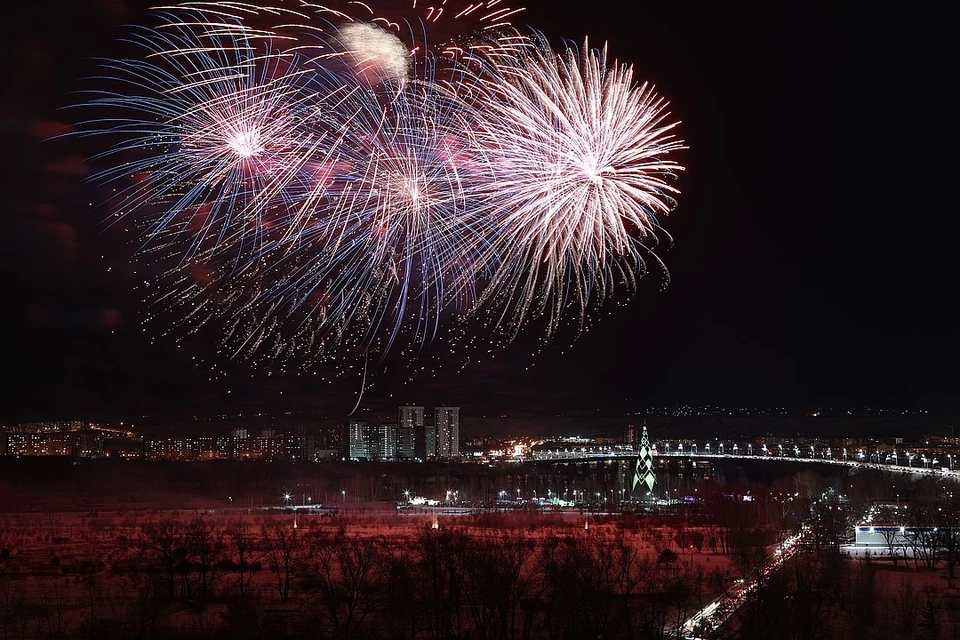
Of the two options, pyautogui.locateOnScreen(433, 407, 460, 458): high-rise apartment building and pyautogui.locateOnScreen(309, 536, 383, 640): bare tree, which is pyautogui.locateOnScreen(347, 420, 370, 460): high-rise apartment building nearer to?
pyautogui.locateOnScreen(433, 407, 460, 458): high-rise apartment building

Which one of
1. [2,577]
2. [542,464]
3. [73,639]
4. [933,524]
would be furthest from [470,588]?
[542,464]

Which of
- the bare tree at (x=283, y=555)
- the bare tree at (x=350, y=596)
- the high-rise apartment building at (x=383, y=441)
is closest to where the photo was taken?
the bare tree at (x=350, y=596)

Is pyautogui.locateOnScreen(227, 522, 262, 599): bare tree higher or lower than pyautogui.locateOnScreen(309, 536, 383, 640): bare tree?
lower

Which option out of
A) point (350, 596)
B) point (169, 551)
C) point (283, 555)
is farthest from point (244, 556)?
point (350, 596)

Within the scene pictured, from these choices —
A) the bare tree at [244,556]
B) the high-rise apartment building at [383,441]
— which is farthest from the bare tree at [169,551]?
the high-rise apartment building at [383,441]

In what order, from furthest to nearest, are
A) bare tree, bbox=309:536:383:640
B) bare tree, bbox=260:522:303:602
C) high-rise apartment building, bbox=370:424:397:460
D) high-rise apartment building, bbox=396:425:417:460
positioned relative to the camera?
high-rise apartment building, bbox=370:424:397:460, high-rise apartment building, bbox=396:425:417:460, bare tree, bbox=260:522:303:602, bare tree, bbox=309:536:383:640

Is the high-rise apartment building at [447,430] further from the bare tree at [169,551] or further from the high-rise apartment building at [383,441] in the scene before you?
the bare tree at [169,551]

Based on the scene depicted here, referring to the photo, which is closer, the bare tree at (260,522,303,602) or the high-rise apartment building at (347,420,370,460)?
the bare tree at (260,522,303,602)

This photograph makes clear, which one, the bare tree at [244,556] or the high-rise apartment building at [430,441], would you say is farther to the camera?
the high-rise apartment building at [430,441]

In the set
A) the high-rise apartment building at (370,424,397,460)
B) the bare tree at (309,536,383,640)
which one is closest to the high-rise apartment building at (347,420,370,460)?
the high-rise apartment building at (370,424,397,460)

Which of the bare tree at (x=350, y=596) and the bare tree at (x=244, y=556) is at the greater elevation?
the bare tree at (x=350, y=596)
